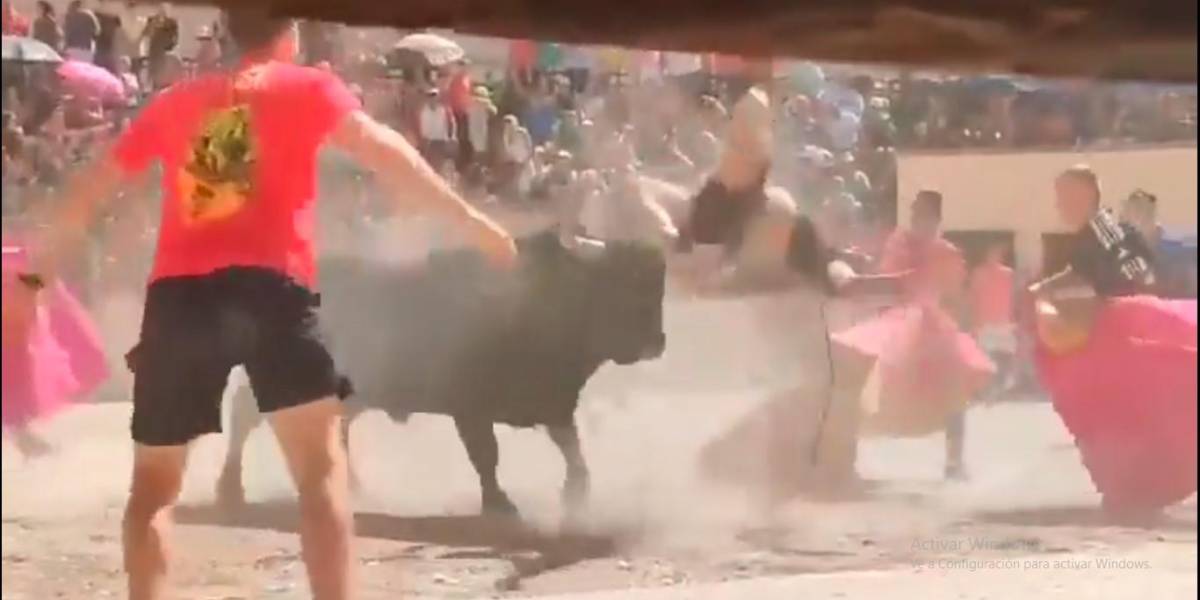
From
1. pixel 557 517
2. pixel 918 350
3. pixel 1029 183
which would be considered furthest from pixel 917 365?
pixel 557 517

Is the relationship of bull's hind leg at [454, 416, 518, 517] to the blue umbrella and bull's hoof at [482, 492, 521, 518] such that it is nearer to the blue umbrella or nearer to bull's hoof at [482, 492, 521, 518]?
bull's hoof at [482, 492, 521, 518]

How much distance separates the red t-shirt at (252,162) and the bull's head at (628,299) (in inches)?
6.1

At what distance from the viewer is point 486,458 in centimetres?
85

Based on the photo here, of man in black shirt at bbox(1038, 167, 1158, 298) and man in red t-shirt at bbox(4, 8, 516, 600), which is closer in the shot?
man in red t-shirt at bbox(4, 8, 516, 600)

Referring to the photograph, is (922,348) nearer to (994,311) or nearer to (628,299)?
(994,311)

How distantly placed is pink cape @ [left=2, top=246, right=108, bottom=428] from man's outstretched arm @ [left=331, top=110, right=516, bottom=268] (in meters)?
0.16

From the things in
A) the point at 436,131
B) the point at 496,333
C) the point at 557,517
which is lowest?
the point at 557,517

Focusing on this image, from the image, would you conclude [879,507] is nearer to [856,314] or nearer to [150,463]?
[856,314]

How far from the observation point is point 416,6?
69 cm

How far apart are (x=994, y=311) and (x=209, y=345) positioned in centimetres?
45

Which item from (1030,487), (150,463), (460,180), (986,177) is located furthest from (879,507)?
(150,463)

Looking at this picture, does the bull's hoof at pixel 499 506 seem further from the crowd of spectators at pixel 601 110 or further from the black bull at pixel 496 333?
the crowd of spectators at pixel 601 110

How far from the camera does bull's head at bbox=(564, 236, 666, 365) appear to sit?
0.85m

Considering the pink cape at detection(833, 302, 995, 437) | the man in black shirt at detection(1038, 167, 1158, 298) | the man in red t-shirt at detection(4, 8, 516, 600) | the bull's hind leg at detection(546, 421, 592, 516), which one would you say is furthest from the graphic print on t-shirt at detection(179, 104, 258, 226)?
the man in black shirt at detection(1038, 167, 1158, 298)
